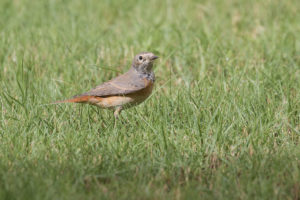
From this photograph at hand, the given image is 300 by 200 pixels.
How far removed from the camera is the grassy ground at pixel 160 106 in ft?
14.6

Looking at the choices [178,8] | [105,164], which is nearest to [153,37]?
[178,8]

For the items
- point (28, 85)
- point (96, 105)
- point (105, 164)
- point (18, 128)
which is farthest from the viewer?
point (28, 85)

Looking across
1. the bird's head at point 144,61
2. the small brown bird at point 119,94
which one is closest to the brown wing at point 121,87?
the small brown bird at point 119,94

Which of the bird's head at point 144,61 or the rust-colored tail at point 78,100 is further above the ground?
the bird's head at point 144,61

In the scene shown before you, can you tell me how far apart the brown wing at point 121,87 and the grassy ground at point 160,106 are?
0.69 feet

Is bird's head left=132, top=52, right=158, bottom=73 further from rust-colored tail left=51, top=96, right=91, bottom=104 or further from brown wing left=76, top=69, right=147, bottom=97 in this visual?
rust-colored tail left=51, top=96, right=91, bottom=104

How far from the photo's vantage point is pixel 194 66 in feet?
24.2

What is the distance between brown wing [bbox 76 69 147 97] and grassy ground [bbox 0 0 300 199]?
8.3 inches

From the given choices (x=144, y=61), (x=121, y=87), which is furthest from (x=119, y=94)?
(x=144, y=61)

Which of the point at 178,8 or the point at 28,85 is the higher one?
the point at 178,8

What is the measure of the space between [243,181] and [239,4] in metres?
5.91

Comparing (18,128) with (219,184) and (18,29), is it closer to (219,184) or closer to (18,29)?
(219,184)

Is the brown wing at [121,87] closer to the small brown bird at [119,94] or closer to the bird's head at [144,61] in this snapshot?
the small brown bird at [119,94]

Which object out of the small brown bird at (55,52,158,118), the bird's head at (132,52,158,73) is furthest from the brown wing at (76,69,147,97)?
the bird's head at (132,52,158,73)
